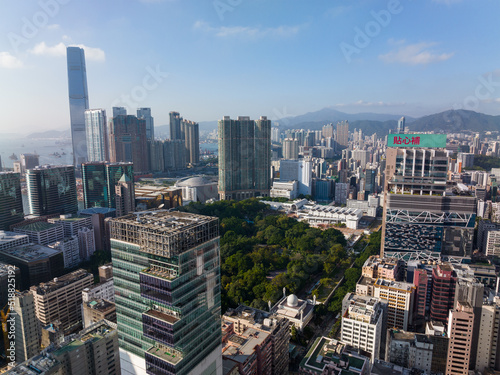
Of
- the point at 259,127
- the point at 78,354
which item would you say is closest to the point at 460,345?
the point at 78,354

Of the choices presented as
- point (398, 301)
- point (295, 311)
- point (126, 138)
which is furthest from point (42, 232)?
point (126, 138)

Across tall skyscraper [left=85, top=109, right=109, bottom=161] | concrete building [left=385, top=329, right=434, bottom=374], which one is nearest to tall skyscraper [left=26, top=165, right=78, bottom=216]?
tall skyscraper [left=85, top=109, right=109, bottom=161]

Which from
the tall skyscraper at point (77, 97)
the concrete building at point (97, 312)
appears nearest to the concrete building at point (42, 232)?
the concrete building at point (97, 312)

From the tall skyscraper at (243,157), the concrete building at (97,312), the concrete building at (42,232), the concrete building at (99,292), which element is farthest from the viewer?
the tall skyscraper at (243,157)

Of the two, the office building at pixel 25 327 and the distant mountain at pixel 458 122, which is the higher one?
the distant mountain at pixel 458 122

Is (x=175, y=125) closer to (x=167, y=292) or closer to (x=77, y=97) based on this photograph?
(x=77, y=97)

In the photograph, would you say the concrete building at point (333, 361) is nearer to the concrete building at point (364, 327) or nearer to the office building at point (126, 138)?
the concrete building at point (364, 327)

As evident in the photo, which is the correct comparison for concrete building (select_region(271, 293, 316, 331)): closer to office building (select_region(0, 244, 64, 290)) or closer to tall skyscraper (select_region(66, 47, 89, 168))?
office building (select_region(0, 244, 64, 290))
